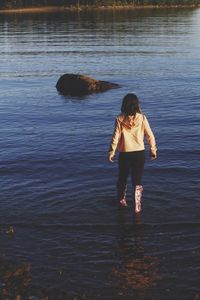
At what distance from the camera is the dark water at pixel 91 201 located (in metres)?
8.55

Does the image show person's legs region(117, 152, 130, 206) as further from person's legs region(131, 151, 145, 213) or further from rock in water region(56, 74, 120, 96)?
rock in water region(56, 74, 120, 96)

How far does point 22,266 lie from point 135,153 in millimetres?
3830

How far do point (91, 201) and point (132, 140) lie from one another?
2277 mm

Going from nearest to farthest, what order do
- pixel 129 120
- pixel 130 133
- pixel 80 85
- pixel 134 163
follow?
pixel 129 120 < pixel 130 133 < pixel 134 163 < pixel 80 85

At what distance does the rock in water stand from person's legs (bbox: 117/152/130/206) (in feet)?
59.0

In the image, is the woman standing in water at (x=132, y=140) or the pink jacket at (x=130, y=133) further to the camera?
the pink jacket at (x=130, y=133)

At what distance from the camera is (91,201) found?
12.4 meters

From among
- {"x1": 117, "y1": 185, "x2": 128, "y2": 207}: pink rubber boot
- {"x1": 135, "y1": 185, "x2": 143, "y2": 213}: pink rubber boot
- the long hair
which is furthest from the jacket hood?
{"x1": 117, "y1": 185, "x2": 128, "y2": 207}: pink rubber boot

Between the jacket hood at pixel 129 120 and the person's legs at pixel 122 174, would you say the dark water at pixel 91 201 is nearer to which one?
the person's legs at pixel 122 174

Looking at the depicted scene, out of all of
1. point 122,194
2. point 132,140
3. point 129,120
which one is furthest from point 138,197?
point 129,120

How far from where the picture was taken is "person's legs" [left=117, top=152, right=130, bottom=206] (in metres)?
11.3

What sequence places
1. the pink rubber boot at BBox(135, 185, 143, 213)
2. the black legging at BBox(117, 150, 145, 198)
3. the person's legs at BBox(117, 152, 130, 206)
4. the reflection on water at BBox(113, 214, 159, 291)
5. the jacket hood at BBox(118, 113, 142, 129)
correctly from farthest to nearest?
the pink rubber boot at BBox(135, 185, 143, 213) < the person's legs at BBox(117, 152, 130, 206) < the black legging at BBox(117, 150, 145, 198) < the jacket hood at BBox(118, 113, 142, 129) < the reflection on water at BBox(113, 214, 159, 291)

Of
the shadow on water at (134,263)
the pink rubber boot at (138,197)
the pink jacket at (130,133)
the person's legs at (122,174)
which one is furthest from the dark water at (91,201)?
the pink jacket at (130,133)

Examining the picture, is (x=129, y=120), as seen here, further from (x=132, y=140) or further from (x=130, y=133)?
(x=132, y=140)
